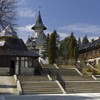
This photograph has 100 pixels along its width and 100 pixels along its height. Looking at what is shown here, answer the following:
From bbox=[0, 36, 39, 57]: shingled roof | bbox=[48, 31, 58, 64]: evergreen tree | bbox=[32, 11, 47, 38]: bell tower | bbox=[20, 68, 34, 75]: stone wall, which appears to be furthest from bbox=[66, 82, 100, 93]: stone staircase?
bbox=[32, 11, 47, 38]: bell tower

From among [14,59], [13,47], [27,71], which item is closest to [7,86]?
[27,71]

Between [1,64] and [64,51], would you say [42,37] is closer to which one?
[64,51]

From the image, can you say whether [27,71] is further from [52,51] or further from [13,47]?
[52,51]

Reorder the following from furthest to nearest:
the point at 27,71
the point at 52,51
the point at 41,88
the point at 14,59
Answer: the point at 52,51 → the point at 14,59 → the point at 27,71 → the point at 41,88

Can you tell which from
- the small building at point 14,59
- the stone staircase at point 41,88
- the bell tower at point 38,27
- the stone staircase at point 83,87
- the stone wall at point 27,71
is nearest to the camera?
the stone staircase at point 41,88

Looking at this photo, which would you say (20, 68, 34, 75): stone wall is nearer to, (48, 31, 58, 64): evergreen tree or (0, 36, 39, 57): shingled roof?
(0, 36, 39, 57): shingled roof

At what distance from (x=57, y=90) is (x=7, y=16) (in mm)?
10066

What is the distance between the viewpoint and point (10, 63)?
40531 mm

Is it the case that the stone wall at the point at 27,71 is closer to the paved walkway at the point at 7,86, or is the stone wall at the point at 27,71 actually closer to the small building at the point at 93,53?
the paved walkway at the point at 7,86

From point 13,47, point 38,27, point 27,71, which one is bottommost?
point 27,71

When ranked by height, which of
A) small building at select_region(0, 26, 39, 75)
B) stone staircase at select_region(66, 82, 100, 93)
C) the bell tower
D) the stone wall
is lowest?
stone staircase at select_region(66, 82, 100, 93)

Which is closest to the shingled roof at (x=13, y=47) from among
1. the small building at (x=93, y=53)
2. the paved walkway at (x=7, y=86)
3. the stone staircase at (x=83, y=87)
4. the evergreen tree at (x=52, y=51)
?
the paved walkway at (x=7, y=86)

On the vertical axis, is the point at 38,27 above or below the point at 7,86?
above

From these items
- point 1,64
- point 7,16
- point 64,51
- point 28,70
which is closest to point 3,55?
point 1,64
